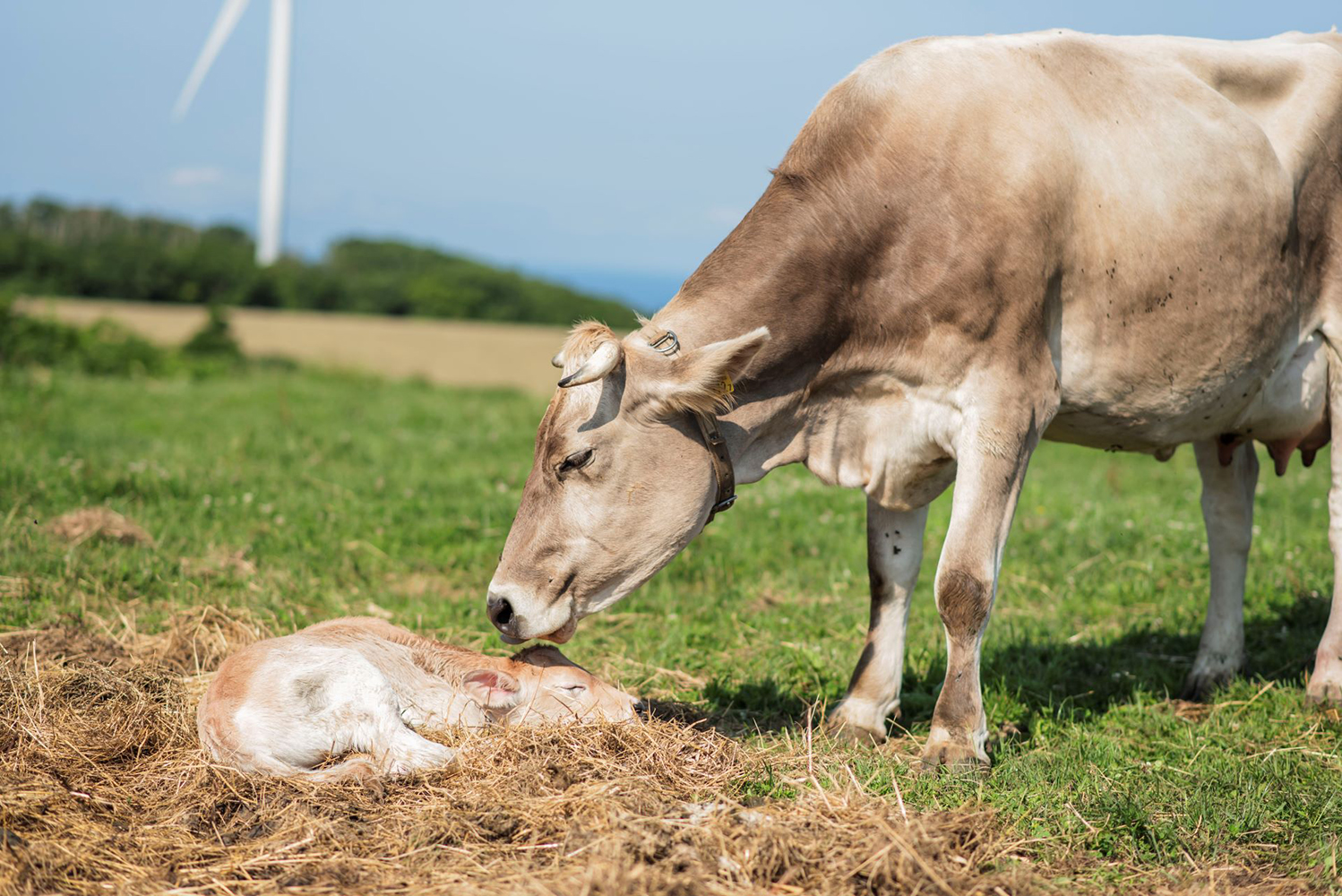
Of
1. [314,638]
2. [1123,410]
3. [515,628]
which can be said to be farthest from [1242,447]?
[314,638]

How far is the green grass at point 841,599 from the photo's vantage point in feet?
13.0

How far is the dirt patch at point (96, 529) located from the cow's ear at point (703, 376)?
4003 millimetres

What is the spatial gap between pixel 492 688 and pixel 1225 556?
360cm

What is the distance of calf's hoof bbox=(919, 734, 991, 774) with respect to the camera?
13.7 feet

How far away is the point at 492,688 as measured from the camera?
4.29m

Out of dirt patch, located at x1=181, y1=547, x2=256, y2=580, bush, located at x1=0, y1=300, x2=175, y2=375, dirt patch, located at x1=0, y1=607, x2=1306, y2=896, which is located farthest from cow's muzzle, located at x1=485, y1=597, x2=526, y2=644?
bush, located at x1=0, y1=300, x2=175, y2=375

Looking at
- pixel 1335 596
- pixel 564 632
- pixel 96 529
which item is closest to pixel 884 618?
pixel 564 632

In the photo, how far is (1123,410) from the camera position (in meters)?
4.70

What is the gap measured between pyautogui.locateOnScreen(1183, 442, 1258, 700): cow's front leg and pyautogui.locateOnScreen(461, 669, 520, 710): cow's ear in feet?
10.4

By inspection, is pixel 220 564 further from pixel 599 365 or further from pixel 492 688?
pixel 599 365

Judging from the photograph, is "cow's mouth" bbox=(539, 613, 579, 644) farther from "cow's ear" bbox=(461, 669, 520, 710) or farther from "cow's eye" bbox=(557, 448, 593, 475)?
"cow's eye" bbox=(557, 448, 593, 475)

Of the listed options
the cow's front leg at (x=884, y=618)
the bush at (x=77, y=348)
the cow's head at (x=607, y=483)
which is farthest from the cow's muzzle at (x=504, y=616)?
the bush at (x=77, y=348)

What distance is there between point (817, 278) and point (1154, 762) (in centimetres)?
218

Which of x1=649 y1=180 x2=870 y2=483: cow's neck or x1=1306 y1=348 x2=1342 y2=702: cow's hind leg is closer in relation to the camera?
x1=649 y1=180 x2=870 y2=483: cow's neck
